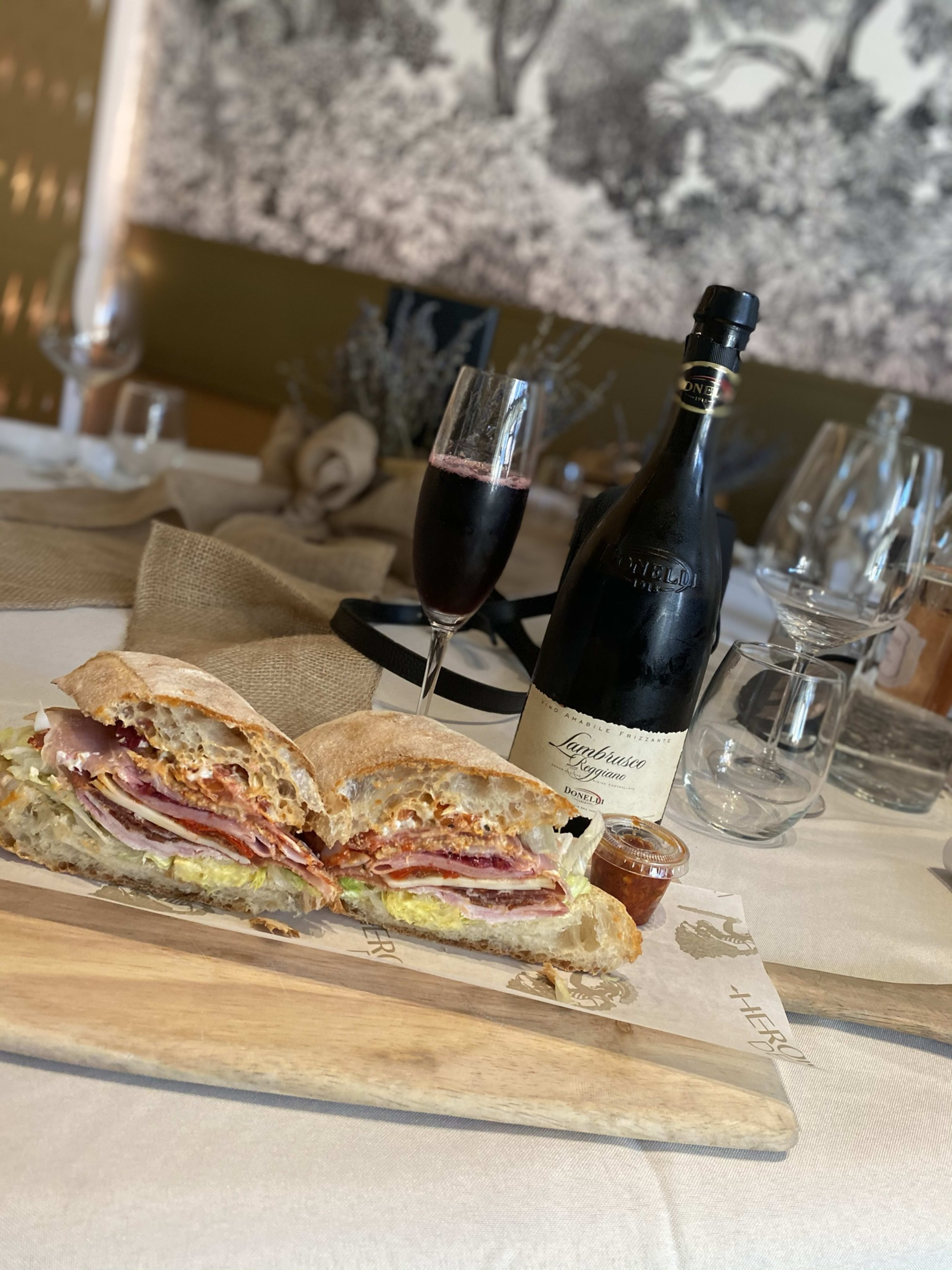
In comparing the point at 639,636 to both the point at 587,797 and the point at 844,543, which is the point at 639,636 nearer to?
the point at 587,797

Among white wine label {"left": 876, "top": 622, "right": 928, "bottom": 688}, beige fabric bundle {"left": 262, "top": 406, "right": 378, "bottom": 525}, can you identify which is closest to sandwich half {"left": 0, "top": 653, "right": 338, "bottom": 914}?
white wine label {"left": 876, "top": 622, "right": 928, "bottom": 688}

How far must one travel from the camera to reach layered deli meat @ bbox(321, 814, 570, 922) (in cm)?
75

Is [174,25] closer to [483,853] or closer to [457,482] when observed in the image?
[457,482]

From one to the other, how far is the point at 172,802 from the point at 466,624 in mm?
721

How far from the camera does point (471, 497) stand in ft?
3.37

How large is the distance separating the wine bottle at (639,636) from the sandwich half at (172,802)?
0.25 meters

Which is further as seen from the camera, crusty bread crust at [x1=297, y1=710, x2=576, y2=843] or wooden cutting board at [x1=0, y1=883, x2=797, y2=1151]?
crusty bread crust at [x1=297, y1=710, x2=576, y2=843]

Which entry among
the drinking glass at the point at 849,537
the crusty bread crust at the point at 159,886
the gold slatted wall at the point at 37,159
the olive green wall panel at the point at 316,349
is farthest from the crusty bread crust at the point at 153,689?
the gold slatted wall at the point at 37,159

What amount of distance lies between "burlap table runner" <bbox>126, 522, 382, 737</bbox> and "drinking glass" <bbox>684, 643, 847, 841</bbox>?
1.21ft

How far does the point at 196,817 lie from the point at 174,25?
545 centimetres

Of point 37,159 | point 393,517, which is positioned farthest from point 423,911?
point 37,159

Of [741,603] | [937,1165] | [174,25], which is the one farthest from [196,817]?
[174,25]

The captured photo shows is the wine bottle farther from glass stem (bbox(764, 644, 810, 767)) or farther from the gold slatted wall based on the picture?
the gold slatted wall

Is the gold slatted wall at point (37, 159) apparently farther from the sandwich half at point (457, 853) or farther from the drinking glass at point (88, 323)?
the sandwich half at point (457, 853)
